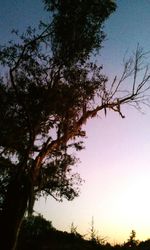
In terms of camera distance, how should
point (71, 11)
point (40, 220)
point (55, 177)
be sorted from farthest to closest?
point (40, 220) < point (55, 177) < point (71, 11)

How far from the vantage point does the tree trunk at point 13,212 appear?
18.1m

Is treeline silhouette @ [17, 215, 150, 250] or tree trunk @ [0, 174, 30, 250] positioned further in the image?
treeline silhouette @ [17, 215, 150, 250]

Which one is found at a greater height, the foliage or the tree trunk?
the foliage

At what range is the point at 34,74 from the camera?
77.1ft

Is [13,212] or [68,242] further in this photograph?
[68,242]

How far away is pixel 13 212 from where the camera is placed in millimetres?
18766

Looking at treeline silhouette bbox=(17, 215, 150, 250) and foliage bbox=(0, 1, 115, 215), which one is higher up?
foliage bbox=(0, 1, 115, 215)

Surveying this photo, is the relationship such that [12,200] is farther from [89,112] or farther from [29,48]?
[29,48]

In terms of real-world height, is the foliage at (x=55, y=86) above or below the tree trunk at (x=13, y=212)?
above

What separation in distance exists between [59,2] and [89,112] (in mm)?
7770

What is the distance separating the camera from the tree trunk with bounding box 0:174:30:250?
18.1 metres

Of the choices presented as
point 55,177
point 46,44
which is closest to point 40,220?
point 55,177

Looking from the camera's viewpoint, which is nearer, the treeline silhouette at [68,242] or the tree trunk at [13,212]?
the tree trunk at [13,212]

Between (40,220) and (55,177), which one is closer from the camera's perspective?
(55,177)
